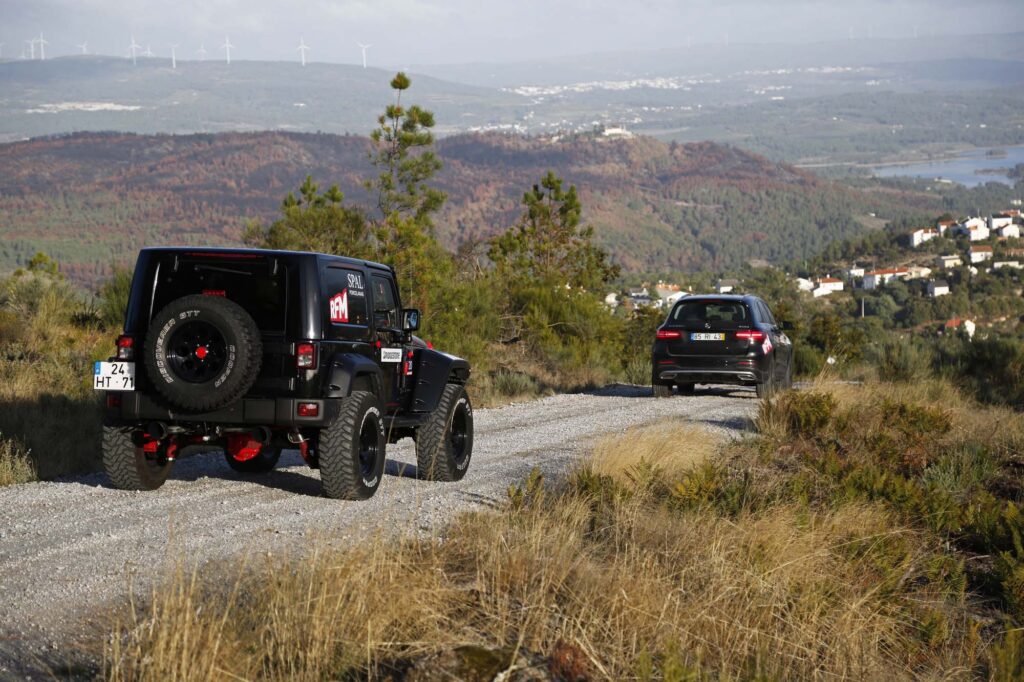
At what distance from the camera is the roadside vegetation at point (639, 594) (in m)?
5.02

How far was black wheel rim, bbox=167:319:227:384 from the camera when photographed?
27.3ft

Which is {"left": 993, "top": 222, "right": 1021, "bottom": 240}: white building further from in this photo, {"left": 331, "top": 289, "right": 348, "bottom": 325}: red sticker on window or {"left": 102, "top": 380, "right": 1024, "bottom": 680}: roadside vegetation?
{"left": 331, "top": 289, "right": 348, "bottom": 325}: red sticker on window

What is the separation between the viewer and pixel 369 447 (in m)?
9.27

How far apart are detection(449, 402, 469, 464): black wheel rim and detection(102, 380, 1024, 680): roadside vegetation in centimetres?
147

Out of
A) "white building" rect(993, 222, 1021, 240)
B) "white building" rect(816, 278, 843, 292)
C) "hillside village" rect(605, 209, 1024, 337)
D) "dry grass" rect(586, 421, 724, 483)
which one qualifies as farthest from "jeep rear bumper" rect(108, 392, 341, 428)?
"white building" rect(993, 222, 1021, 240)

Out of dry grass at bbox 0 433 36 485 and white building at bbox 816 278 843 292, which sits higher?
dry grass at bbox 0 433 36 485

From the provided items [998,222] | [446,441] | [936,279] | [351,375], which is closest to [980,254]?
[936,279]

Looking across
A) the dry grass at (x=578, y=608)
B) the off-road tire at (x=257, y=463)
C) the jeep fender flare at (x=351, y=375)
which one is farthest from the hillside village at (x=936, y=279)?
the dry grass at (x=578, y=608)

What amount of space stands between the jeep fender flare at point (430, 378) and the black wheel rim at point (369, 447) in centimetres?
97

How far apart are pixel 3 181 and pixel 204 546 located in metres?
196

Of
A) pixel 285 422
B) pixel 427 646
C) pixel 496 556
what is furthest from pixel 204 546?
pixel 427 646

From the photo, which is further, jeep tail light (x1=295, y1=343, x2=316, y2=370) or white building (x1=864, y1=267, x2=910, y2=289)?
white building (x1=864, y1=267, x2=910, y2=289)

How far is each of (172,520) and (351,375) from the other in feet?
5.56

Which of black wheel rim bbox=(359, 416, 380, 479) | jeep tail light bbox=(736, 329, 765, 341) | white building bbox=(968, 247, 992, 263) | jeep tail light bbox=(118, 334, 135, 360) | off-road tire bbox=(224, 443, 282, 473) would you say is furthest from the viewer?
white building bbox=(968, 247, 992, 263)
